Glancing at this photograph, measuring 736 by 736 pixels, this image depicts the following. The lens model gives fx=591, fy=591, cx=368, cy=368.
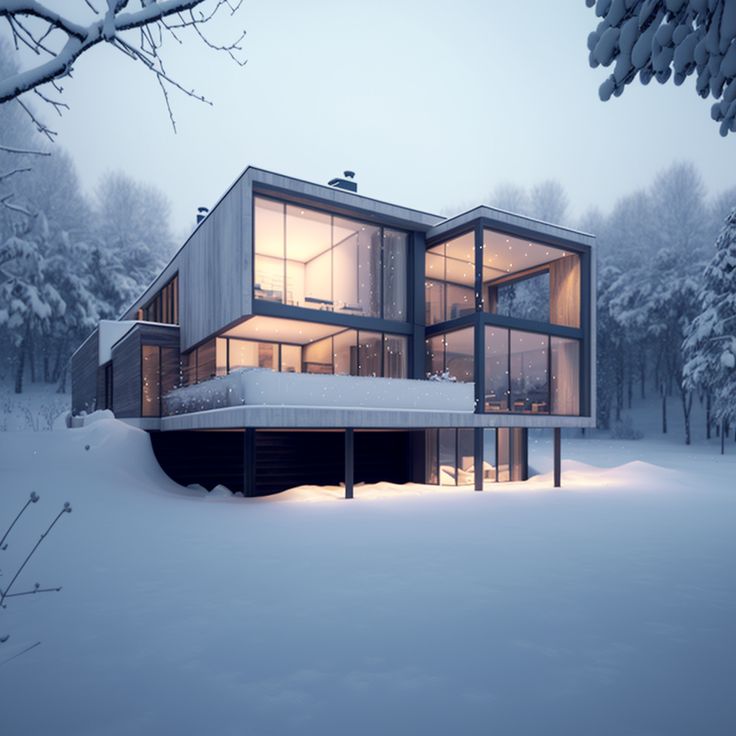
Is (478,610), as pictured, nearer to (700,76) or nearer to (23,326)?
(700,76)

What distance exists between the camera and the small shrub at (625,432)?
37.2m

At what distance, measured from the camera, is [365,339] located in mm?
17422

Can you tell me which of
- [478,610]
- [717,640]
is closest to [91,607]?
[478,610]

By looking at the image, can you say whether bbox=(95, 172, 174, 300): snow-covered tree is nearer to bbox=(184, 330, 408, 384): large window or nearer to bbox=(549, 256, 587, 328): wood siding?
bbox=(184, 330, 408, 384): large window

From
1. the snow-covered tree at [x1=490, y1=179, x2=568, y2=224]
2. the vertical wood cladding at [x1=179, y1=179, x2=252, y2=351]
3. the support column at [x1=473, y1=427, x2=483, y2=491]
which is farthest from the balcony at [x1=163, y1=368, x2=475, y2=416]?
the snow-covered tree at [x1=490, y1=179, x2=568, y2=224]

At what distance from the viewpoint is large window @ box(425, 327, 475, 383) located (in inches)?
690

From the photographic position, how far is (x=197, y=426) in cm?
1461

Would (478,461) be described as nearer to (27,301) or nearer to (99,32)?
(99,32)

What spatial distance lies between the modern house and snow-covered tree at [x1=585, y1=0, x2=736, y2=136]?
9.66 m

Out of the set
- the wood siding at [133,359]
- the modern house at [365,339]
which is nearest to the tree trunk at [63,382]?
the wood siding at [133,359]

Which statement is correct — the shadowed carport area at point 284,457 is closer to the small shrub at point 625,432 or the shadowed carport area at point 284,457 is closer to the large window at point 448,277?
the large window at point 448,277

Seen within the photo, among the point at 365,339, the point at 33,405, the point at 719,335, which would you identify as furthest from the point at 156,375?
the point at 719,335

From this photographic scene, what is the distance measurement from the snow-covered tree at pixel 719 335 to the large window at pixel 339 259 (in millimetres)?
19233

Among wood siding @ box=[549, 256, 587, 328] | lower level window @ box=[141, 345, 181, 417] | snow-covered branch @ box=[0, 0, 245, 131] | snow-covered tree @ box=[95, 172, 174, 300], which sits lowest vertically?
lower level window @ box=[141, 345, 181, 417]
